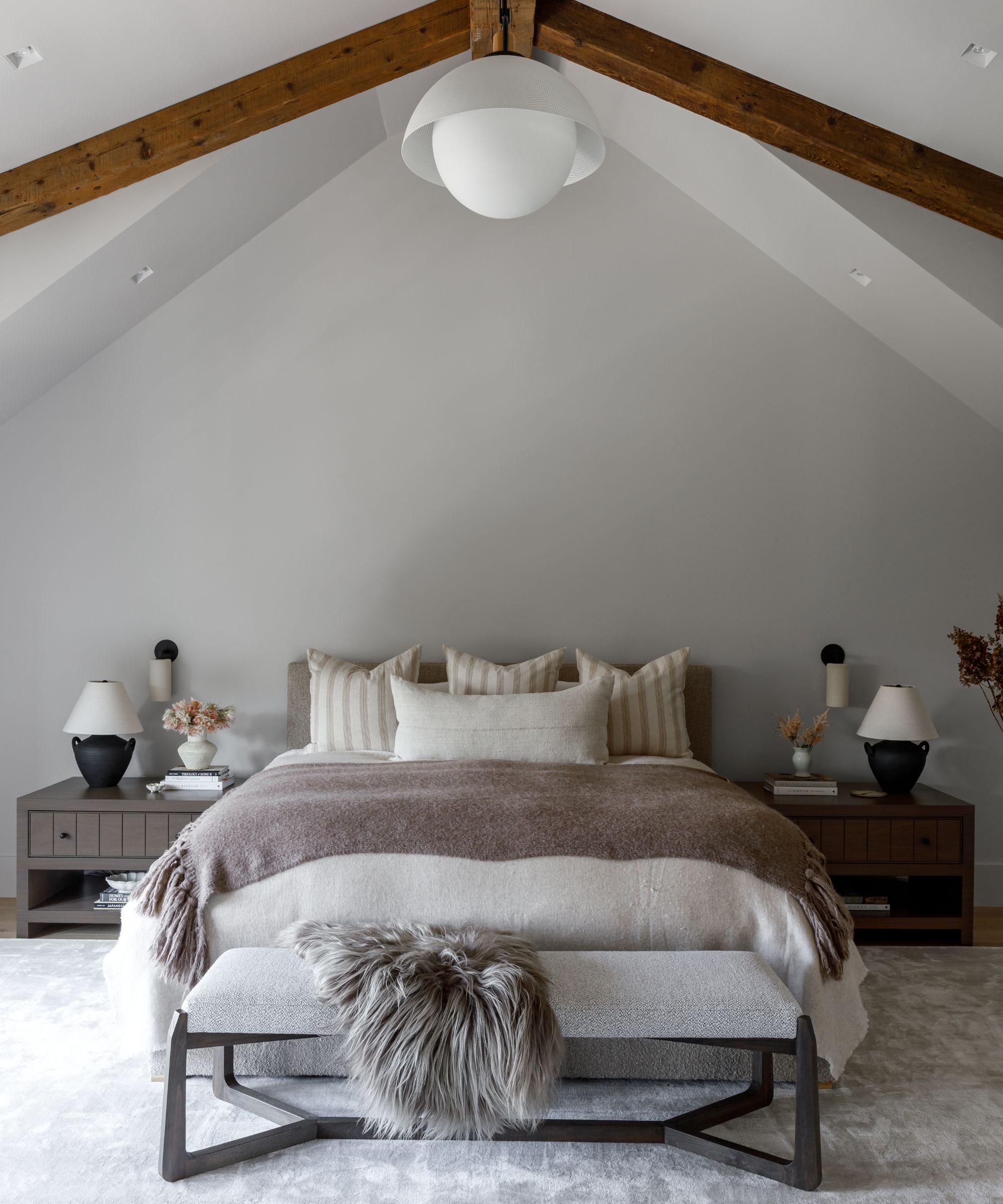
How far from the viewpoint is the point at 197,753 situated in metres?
3.93

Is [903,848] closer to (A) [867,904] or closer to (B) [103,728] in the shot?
(A) [867,904]

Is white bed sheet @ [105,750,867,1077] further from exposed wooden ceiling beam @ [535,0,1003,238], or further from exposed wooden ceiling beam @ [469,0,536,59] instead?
exposed wooden ceiling beam @ [469,0,536,59]

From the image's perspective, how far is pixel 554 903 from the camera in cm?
243

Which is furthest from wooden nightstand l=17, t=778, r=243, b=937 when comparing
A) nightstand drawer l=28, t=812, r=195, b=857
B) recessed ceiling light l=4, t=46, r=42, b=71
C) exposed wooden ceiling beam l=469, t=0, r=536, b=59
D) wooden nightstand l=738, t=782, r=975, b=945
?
exposed wooden ceiling beam l=469, t=0, r=536, b=59

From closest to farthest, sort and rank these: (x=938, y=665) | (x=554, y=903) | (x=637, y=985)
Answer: (x=637, y=985)
(x=554, y=903)
(x=938, y=665)

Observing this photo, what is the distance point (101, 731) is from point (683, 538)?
2.56 meters

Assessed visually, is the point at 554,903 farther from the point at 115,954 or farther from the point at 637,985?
the point at 115,954

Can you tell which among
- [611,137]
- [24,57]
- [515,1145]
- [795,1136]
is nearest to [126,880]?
[515,1145]

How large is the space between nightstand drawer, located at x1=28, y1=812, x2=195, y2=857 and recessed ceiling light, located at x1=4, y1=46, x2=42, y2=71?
8.14 feet

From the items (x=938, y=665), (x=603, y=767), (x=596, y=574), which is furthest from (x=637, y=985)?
(x=938, y=665)

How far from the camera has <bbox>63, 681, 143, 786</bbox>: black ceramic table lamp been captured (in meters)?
3.80

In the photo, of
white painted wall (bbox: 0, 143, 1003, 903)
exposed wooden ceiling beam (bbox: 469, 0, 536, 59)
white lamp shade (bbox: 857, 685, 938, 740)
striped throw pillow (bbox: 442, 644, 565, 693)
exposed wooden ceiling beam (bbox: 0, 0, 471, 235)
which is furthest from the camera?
white painted wall (bbox: 0, 143, 1003, 903)

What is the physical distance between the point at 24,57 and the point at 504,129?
141 cm

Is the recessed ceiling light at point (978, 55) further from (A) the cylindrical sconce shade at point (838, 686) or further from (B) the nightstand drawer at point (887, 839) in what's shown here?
(B) the nightstand drawer at point (887, 839)
